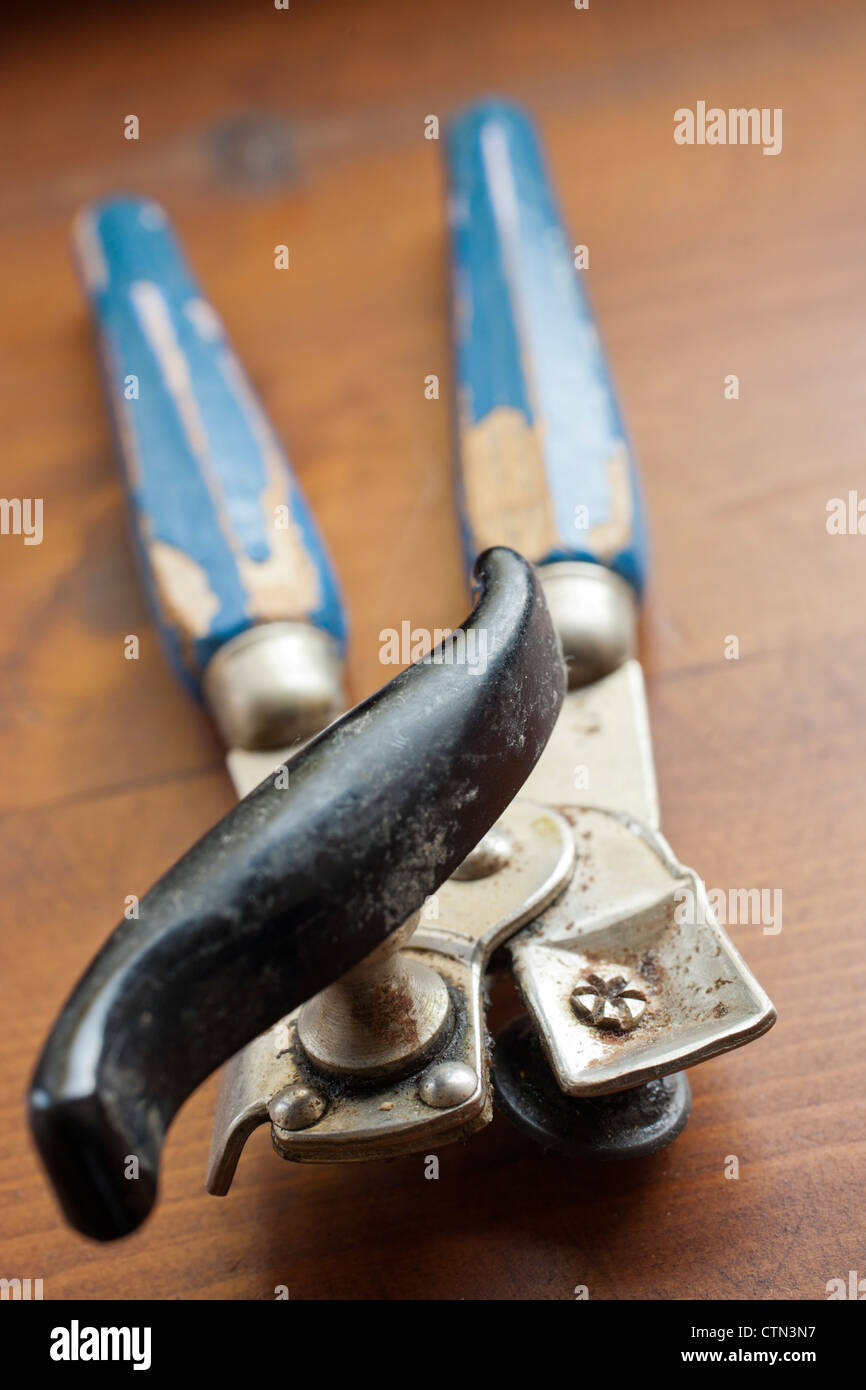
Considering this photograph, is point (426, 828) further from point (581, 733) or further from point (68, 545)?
point (68, 545)

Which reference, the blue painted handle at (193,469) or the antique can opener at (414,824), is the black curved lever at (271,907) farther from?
the blue painted handle at (193,469)

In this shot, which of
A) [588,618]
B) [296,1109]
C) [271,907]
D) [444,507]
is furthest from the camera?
[444,507]

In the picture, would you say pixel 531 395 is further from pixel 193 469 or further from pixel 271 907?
pixel 271 907

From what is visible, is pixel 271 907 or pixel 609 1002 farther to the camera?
pixel 609 1002

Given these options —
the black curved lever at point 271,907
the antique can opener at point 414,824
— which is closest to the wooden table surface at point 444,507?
the antique can opener at point 414,824

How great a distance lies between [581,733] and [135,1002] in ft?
1.00

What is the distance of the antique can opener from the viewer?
32cm

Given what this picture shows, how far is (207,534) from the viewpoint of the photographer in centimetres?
66

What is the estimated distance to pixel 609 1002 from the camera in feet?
1.46

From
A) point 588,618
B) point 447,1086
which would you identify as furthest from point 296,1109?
point 588,618

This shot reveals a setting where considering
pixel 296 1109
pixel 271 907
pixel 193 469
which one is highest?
pixel 193 469

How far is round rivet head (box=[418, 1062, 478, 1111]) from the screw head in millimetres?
47

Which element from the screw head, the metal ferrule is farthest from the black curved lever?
the metal ferrule

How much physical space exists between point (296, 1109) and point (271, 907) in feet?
0.44
